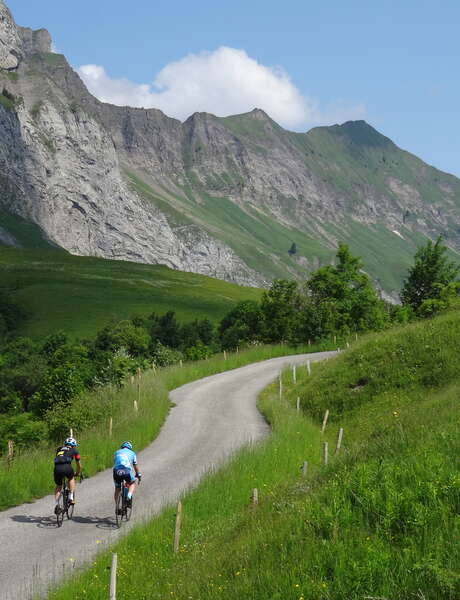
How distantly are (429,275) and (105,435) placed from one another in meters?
50.9

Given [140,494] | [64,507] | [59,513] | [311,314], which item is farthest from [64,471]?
[311,314]

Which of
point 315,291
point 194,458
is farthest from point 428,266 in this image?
point 194,458

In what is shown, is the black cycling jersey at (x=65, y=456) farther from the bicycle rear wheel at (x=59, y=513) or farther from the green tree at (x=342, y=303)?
the green tree at (x=342, y=303)

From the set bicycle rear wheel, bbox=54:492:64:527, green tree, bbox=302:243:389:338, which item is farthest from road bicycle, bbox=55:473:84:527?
green tree, bbox=302:243:389:338

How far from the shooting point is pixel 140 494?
18.9m

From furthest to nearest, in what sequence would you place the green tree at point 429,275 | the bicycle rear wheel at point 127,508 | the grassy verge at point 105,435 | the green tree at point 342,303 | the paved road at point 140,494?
the green tree at point 429,275 → the green tree at point 342,303 → the grassy verge at point 105,435 → the bicycle rear wheel at point 127,508 → the paved road at point 140,494

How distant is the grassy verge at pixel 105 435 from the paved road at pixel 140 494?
553 millimetres

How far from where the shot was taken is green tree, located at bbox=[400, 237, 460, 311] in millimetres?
66688

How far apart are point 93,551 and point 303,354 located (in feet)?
141

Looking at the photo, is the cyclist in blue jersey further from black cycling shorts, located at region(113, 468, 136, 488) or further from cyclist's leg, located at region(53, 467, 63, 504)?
cyclist's leg, located at region(53, 467, 63, 504)

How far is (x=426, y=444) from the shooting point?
11.9 metres

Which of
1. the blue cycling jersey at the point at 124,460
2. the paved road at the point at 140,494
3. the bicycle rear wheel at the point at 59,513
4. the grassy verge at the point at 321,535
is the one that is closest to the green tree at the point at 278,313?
the paved road at the point at 140,494

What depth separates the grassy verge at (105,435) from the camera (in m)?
18.8

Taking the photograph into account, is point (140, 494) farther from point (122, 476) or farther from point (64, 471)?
point (64, 471)
